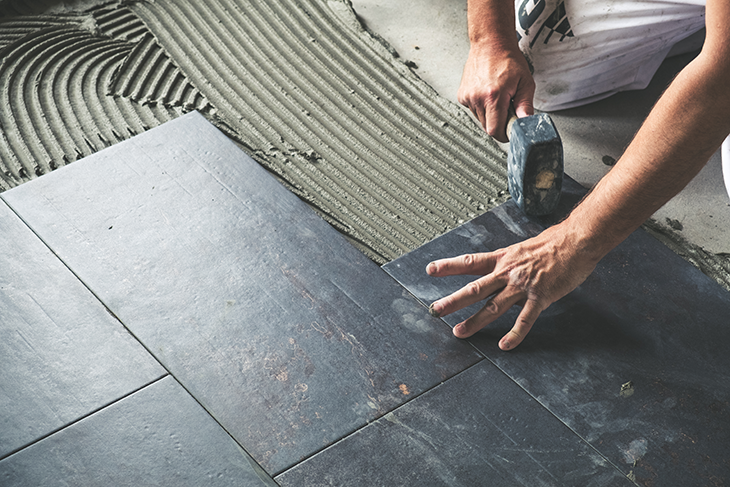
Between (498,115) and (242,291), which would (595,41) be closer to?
(498,115)

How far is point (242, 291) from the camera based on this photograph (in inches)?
67.8

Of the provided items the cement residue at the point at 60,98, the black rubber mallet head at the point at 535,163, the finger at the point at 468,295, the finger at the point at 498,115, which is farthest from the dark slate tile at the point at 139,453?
the finger at the point at 498,115

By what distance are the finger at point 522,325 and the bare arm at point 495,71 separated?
2.14 feet

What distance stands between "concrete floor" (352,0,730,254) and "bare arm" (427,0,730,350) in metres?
0.62

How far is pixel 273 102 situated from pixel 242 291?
931mm

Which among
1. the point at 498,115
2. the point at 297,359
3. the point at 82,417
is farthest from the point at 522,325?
the point at 82,417

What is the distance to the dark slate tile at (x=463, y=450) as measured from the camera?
1420 millimetres

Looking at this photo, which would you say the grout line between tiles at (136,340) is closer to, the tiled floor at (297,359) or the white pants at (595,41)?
the tiled floor at (297,359)

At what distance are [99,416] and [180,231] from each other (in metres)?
0.59

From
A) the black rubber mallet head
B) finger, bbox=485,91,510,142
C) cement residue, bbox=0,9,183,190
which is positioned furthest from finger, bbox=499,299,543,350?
cement residue, bbox=0,9,183,190

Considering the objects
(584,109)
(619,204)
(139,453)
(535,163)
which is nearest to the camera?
(139,453)

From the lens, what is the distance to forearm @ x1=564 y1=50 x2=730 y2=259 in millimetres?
1429

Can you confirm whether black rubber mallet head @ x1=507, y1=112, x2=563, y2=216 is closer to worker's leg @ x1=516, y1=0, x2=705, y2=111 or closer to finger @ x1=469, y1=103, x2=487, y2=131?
finger @ x1=469, y1=103, x2=487, y2=131

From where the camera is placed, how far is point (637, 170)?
1525 mm
